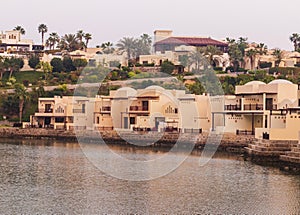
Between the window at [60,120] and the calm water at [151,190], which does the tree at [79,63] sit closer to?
the window at [60,120]

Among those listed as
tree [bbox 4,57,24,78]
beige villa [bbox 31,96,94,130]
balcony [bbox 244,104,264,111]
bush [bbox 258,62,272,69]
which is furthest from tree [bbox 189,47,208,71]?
balcony [bbox 244,104,264,111]

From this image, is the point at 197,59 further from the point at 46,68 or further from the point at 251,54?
the point at 46,68

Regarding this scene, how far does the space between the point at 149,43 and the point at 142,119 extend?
56106 mm

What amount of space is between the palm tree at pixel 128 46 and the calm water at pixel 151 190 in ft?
214

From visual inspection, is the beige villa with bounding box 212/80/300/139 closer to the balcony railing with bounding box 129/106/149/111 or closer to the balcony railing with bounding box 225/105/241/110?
the balcony railing with bounding box 225/105/241/110

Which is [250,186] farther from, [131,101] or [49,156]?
[131,101]

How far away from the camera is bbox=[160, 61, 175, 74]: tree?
110 metres

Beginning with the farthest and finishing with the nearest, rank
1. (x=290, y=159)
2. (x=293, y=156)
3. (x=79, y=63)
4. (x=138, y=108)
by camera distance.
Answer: (x=79, y=63)
(x=138, y=108)
(x=290, y=159)
(x=293, y=156)

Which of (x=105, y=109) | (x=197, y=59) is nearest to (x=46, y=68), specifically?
(x=197, y=59)

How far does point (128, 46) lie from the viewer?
11725cm

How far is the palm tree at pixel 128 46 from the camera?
369ft

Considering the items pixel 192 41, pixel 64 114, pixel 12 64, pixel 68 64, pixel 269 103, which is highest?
pixel 192 41

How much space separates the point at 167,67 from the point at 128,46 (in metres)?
10.2

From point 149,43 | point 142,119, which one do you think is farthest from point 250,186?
point 149,43
